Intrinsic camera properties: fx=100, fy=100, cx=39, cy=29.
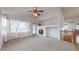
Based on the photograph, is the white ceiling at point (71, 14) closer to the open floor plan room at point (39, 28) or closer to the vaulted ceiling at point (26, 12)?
the open floor plan room at point (39, 28)

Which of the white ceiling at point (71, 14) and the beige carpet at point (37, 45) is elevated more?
the white ceiling at point (71, 14)

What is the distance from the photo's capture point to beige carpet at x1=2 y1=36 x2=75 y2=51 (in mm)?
1905

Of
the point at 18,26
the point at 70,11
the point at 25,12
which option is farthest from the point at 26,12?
the point at 70,11

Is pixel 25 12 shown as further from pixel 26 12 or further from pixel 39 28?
pixel 39 28

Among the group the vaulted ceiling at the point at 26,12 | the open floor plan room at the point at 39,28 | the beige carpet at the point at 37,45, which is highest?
the vaulted ceiling at the point at 26,12

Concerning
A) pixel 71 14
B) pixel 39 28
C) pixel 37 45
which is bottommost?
pixel 37 45

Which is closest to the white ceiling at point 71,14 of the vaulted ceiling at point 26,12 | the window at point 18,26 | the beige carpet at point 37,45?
the vaulted ceiling at point 26,12

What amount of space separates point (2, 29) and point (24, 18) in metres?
0.46

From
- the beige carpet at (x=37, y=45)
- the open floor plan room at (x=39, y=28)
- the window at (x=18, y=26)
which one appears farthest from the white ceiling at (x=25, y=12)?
the beige carpet at (x=37, y=45)

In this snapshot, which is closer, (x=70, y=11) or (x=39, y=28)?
(x=70, y=11)

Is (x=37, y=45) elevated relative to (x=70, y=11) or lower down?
lower down

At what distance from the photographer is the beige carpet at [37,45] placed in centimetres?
191

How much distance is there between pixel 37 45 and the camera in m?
1.97
